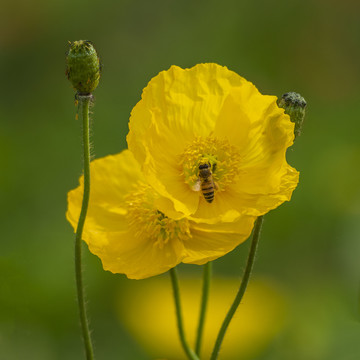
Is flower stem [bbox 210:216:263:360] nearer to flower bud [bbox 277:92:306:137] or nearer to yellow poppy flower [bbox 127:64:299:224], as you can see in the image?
yellow poppy flower [bbox 127:64:299:224]

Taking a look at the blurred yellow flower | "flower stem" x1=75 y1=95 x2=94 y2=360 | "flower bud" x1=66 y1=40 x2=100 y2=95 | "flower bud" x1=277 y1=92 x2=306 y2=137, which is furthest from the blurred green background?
"flower bud" x1=66 y1=40 x2=100 y2=95

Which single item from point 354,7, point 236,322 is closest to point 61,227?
point 236,322

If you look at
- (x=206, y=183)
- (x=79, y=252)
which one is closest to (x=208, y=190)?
(x=206, y=183)

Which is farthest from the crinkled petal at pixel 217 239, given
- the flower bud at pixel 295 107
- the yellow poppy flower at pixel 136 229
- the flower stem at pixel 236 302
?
the flower bud at pixel 295 107

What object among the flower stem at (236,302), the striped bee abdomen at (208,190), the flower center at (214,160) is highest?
the flower center at (214,160)

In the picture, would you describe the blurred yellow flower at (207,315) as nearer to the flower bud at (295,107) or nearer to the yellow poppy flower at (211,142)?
the yellow poppy flower at (211,142)

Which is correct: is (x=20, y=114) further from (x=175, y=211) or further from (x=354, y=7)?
(x=175, y=211)
